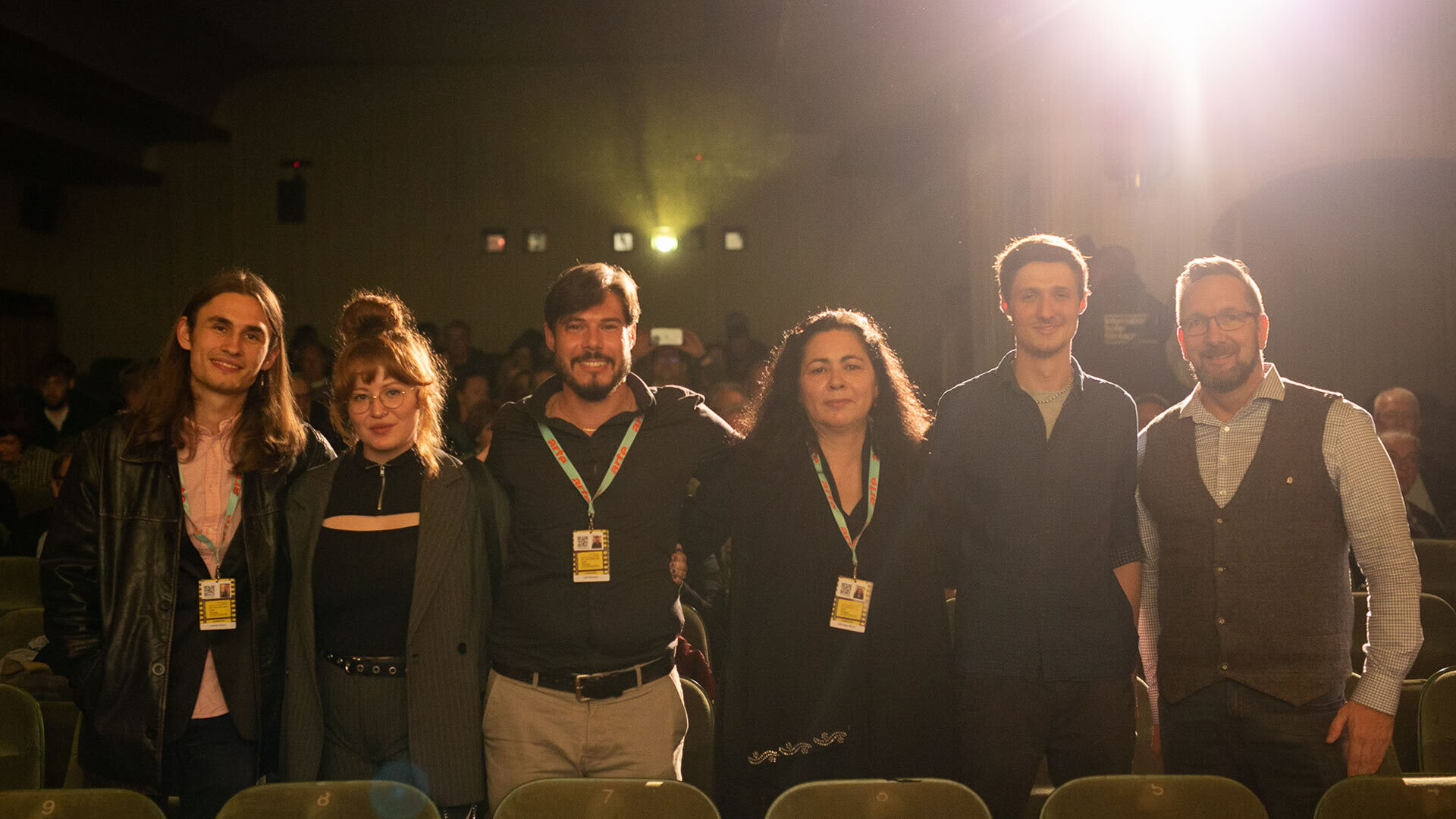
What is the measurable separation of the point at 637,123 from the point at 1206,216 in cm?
636

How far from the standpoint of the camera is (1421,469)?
511 cm

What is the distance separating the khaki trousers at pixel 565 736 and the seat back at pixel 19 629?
1.92m

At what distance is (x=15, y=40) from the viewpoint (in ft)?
24.7

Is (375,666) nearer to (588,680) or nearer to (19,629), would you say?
(588,680)

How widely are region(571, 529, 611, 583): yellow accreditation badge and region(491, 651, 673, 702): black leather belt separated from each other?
0.20 metres

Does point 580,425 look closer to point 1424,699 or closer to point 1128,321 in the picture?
point 1424,699

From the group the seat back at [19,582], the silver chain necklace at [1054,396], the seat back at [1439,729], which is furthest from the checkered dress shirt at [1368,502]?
the seat back at [19,582]

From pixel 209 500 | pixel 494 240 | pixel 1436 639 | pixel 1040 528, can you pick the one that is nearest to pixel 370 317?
pixel 209 500

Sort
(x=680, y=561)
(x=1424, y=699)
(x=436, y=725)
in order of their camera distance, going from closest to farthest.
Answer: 1. (x=436, y=725)
2. (x=680, y=561)
3. (x=1424, y=699)

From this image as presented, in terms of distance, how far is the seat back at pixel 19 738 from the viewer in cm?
241

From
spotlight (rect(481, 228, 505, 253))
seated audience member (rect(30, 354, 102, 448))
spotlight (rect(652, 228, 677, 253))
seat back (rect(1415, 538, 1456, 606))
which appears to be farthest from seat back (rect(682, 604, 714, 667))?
spotlight (rect(481, 228, 505, 253))

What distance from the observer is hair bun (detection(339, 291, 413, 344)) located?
2.53m

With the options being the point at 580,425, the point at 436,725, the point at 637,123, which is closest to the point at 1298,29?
the point at 580,425

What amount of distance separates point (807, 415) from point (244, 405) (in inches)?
51.2
